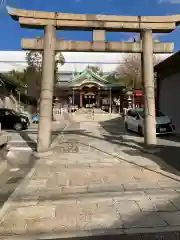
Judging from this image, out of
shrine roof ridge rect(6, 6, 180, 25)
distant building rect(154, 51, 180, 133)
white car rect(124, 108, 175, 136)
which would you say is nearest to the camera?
shrine roof ridge rect(6, 6, 180, 25)

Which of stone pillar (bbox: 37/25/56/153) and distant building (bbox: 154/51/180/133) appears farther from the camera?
distant building (bbox: 154/51/180/133)

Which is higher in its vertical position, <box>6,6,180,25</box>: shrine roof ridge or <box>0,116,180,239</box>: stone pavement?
<box>6,6,180,25</box>: shrine roof ridge

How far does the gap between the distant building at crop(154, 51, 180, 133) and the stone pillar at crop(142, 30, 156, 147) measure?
14.8 ft

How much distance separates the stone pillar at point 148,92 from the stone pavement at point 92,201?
265 centimetres

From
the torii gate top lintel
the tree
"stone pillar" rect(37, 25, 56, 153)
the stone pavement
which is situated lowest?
the stone pavement

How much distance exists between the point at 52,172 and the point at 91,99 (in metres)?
40.2

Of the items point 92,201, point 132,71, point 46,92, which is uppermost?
point 132,71

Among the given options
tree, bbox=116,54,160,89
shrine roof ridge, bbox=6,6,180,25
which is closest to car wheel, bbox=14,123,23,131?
shrine roof ridge, bbox=6,6,180,25

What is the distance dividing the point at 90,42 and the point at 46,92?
2.62 m

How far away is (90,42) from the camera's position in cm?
1184

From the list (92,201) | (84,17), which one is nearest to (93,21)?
(84,17)

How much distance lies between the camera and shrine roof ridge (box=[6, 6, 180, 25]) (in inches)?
444

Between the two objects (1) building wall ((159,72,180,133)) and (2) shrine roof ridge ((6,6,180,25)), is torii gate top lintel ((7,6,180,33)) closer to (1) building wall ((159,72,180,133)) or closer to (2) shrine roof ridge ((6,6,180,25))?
(2) shrine roof ridge ((6,6,180,25))

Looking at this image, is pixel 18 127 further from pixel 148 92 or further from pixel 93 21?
pixel 148 92
